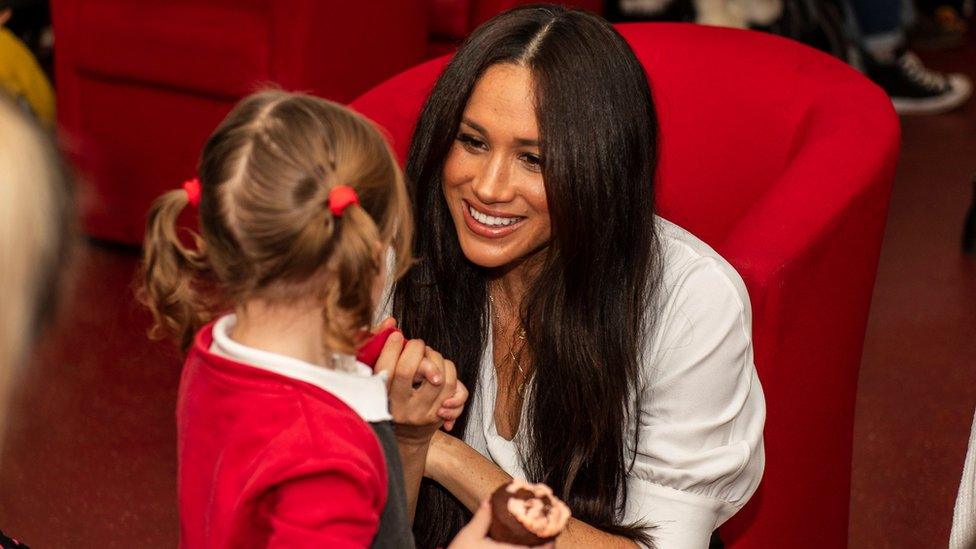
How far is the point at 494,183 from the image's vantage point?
1491 millimetres

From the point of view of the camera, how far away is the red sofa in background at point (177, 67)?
9.30ft

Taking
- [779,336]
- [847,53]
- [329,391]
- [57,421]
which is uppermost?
[329,391]

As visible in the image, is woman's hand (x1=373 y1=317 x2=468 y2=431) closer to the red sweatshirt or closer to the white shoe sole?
the red sweatshirt

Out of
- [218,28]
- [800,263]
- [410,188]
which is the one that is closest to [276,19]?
[218,28]

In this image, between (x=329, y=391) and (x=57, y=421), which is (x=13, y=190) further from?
(x=57, y=421)

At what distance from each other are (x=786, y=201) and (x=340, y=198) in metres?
0.74

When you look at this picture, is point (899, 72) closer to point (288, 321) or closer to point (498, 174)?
point (498, 174)

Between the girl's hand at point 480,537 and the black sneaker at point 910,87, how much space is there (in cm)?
359

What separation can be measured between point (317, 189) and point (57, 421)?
170 centimetres

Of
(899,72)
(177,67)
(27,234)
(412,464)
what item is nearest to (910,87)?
(899,72)

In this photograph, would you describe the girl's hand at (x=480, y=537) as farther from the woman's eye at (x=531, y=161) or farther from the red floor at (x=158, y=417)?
the red floor at (x=158, y=417)

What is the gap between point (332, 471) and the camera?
43.1 inches

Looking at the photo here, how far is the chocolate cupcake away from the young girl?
10cm

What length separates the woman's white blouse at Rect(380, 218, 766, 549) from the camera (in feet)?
4.94
